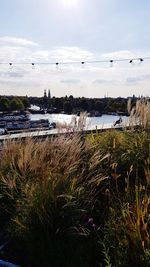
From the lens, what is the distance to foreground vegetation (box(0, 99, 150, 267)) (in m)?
3.18

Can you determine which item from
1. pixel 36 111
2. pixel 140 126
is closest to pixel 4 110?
pixel 36 111

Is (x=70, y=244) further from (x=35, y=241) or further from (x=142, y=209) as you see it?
(x=142, y=209)

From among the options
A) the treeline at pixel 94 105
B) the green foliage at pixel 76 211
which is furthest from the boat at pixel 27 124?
the green foliage at pixel 76 211

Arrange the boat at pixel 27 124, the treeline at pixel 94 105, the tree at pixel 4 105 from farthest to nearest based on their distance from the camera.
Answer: the tree at pixel 4 105, the treeline at pixel 94 105, the boat at pixel 27 124

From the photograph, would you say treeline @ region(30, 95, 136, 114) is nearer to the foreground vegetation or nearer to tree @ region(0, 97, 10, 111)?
the foreground vegetation

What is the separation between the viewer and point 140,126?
545cm

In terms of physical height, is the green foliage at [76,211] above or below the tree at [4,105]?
A: above

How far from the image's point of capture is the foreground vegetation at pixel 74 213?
3180mm

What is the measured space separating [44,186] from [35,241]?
0.47 m

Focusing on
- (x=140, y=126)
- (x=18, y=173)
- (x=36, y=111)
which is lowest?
(x=36, y=111)

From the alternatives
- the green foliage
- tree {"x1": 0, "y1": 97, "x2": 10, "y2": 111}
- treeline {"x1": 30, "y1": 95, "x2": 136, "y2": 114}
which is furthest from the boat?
tree {"x1": 0, "y1": 97, "x2": 10, "y2": 111}

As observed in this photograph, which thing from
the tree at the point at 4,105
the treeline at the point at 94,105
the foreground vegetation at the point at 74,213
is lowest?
the tree at the point at 4,105

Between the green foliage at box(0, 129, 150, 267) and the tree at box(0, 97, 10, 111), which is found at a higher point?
the green foliage at box(0, 129, 150, 267)

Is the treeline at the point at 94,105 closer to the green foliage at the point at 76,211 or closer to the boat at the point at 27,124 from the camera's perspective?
the boat at the point at 27,124
